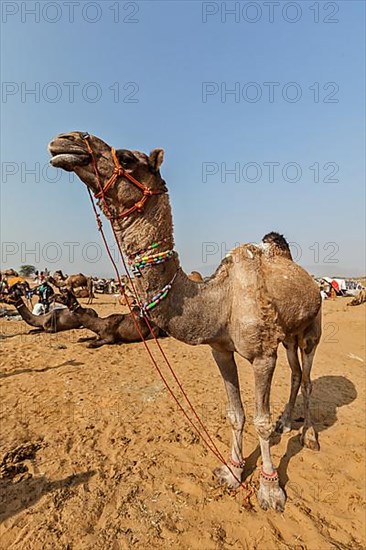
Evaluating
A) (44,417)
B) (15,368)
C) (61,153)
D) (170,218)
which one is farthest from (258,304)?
(15,368)

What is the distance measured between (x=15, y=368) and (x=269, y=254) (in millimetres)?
6893

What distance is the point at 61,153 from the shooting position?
2543 millimetres

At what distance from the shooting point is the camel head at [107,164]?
99.7 inches

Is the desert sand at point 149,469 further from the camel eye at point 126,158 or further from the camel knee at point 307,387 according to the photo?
the camel eye at point 126,158

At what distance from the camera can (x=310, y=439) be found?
193 inches

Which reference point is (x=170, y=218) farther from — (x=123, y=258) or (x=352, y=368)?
(x=352, y=368)

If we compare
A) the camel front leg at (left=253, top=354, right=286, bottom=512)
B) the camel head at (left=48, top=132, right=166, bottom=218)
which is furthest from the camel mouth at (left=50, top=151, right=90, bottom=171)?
the camel front leg at (left=253, top=354, right=286, bottom=512)

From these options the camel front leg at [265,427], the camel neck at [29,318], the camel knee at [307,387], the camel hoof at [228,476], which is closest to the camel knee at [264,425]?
the camel front leg at [265,427]

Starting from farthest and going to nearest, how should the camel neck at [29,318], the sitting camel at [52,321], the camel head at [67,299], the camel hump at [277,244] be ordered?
the sitting camel at [52,321]
the camel neck at [29,318]
the camel head at [67,299]
the camel hump at [277,244]

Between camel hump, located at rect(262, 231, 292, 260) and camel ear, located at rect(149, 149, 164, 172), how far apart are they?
198cm

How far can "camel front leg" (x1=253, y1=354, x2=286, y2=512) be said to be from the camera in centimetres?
342

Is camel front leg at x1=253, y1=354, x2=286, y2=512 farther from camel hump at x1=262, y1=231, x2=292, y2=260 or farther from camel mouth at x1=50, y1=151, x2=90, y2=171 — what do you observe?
camel mouth at x1=50, y1=151, x2=90, y2=171

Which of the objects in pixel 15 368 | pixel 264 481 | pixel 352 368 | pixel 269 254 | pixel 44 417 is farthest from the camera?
pixel 352 368

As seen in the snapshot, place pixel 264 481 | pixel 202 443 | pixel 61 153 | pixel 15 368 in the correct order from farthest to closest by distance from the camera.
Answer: pixel 15 368 → pixel 202 443 → pixel 264 481 → pixel 61 153
